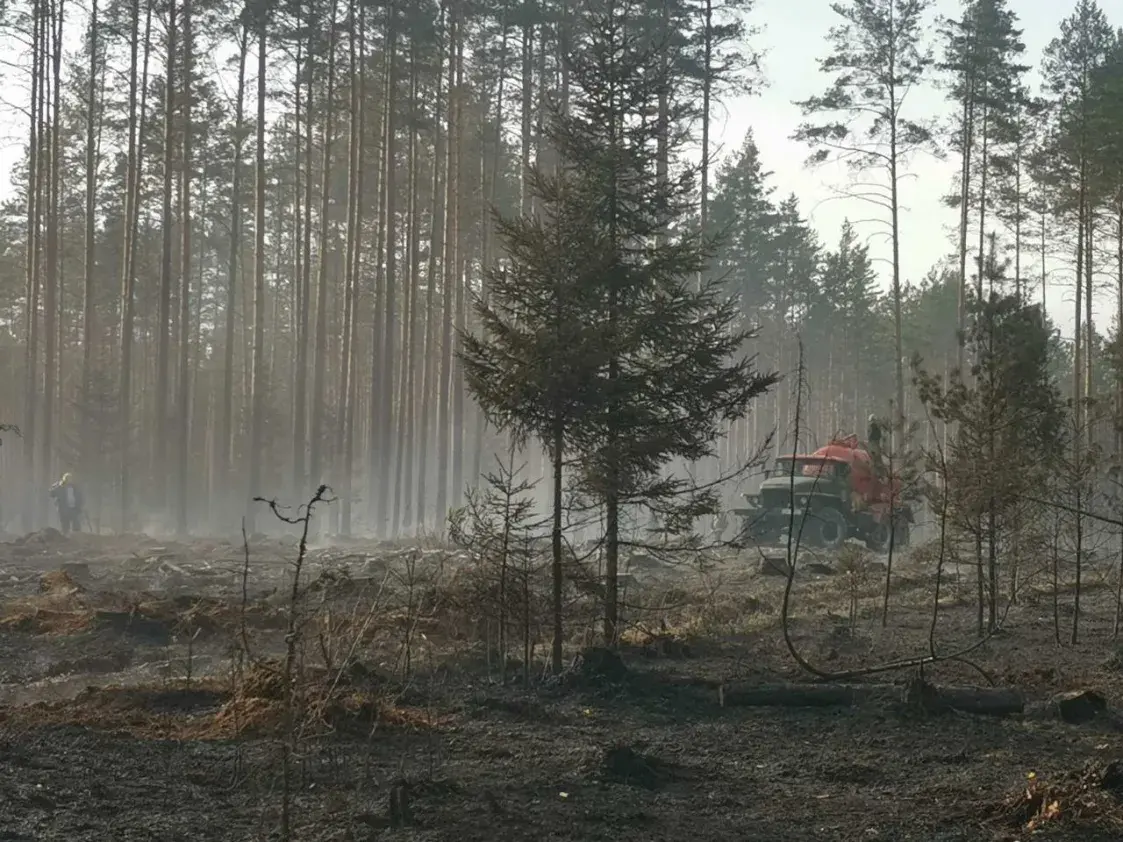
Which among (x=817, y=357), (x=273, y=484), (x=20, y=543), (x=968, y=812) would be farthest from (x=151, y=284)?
(x=968, y=812)

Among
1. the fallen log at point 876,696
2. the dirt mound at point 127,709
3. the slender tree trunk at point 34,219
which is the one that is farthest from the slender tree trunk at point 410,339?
the fallen log at point 876,696

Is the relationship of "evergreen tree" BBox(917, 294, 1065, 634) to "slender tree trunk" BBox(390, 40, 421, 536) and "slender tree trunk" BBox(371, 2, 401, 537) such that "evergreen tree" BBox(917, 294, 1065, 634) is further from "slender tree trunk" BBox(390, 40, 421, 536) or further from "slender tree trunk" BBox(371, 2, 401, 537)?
"slender tree trunk" BBox(390, 40, 421, 536)

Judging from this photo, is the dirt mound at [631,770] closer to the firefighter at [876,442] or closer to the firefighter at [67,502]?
the firefighter at [876,442]

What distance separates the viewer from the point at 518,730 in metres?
8.91

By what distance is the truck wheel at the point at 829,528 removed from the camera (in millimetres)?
24266

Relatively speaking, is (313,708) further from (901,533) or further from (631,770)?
(901,533)

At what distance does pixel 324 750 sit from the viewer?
806cm

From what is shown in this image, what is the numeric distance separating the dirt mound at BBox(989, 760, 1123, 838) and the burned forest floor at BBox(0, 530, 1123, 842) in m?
0.01

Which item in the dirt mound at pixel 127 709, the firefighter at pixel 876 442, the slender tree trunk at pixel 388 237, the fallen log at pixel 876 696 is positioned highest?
the slender tree trunk at pixel 388 237

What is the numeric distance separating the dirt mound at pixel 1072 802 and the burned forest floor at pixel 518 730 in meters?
0.01

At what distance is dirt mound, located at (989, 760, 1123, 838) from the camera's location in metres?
6.30

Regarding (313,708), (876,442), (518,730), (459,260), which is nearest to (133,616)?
(313,708)

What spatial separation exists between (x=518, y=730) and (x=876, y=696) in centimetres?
321

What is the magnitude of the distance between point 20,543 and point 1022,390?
22220 mm
